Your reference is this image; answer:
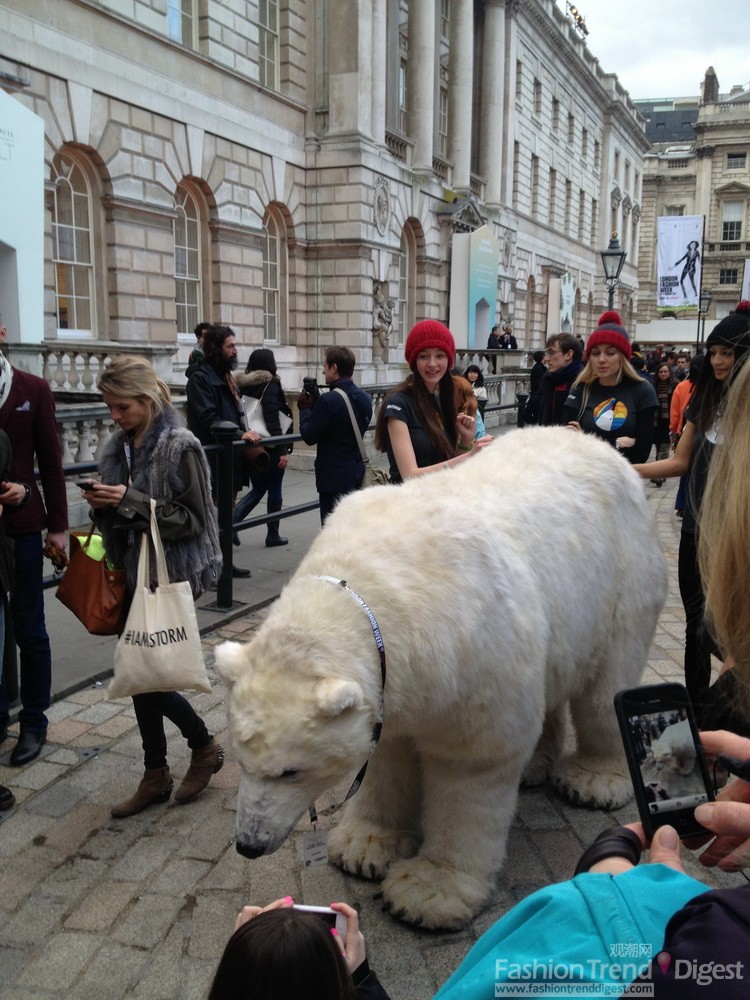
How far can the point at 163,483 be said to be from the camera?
3627 millimetres

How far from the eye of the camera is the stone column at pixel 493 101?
32.5 meters

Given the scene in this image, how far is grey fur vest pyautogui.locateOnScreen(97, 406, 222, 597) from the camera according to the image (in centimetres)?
362

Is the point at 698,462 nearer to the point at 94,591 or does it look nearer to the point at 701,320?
the point at 94,591

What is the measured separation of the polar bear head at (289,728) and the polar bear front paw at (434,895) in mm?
763

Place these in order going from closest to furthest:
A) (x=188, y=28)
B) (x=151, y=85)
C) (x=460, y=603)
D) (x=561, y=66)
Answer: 1. (x=460, y=603)
2. (x=151, y=85)
3. (x=188, y=28)
4. (x=561, y=66)

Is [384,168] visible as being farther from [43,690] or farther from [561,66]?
[561,66]

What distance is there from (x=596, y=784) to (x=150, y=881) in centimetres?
194

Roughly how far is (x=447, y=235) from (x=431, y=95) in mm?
4264

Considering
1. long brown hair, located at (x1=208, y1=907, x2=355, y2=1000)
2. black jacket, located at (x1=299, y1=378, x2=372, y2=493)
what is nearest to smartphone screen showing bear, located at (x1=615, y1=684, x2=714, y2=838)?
long brown hair, located at (x1=208, y1=907, x2=355, y2=1000)

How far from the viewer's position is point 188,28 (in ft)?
55.0

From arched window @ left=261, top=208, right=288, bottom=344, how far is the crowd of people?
11324 mm

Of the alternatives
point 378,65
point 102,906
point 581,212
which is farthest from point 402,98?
point 102,906

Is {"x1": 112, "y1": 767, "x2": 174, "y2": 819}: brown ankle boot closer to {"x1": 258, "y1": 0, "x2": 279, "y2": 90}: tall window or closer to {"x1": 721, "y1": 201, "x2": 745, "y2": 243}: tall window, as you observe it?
{"x1": 258, "y1": 0, "x2": 279, "y2": 90}: tall window

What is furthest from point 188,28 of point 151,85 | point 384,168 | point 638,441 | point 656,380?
point 638,441
